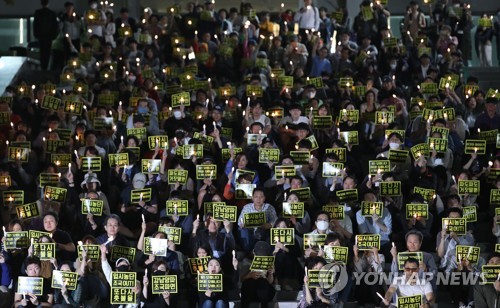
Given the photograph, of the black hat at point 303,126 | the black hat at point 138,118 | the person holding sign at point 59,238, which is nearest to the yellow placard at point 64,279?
the person holding sign at point 59,238

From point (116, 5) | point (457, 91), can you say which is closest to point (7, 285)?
point (457, 91)

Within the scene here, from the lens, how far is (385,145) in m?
20.0

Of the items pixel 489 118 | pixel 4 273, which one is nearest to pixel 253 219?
pixel 4 273

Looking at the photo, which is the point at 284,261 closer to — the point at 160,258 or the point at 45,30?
the point at 160,258

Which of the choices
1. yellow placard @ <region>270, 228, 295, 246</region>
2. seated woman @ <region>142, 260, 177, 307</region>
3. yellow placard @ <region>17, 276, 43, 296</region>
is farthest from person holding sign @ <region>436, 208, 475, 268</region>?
yellow placard @ <region>17, 276, 43, 296</region>

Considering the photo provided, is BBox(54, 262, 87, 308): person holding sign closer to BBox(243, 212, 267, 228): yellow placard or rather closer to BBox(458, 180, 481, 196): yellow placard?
BBox(243, 212, 267, 228): yellow placard

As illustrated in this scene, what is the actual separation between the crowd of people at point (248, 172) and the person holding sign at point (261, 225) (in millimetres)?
23

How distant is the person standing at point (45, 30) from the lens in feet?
87.8

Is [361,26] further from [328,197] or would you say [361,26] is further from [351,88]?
[328,197]

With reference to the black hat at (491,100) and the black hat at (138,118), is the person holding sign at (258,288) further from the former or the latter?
the black hat at (491,100)

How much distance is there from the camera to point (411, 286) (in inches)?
650

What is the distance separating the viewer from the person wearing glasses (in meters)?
16.5

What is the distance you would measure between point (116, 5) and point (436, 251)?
1485cm

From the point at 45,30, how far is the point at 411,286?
1223 centimetres
